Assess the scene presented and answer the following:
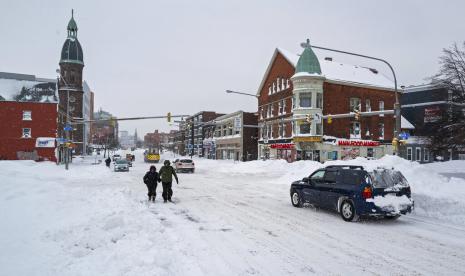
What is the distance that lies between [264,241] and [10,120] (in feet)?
162

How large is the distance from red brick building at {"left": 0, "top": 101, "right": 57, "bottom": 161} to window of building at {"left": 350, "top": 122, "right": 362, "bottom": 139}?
133ft

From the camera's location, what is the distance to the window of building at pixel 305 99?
46.8 metres

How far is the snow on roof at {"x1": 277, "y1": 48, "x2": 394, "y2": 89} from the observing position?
50062 mm

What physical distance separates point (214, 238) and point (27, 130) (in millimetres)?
47726

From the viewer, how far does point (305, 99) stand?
47000mm

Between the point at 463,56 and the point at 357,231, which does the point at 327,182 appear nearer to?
the point at 357,231

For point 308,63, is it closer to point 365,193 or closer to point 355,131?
point 355,131

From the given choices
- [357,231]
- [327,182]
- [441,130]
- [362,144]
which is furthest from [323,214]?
[362,144]

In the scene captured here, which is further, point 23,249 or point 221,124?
point 221,124

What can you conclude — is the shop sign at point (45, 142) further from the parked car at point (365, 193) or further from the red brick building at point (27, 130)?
the parked car at point (365, 193)

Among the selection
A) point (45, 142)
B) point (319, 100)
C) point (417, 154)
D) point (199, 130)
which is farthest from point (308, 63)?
point (199, 130)

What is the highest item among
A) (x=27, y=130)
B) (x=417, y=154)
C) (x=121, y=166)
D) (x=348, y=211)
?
(x=27, y=130)

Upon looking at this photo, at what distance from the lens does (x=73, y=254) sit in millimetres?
6598

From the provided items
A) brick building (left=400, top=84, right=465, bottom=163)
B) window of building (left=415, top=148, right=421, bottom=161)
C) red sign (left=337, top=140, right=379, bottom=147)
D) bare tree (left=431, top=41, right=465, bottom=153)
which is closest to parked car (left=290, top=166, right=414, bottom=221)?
bare tree (left=431, top=41, right=465, bottom=153)
